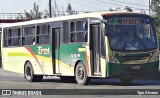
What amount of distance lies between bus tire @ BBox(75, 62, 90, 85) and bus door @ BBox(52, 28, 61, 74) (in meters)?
1.82

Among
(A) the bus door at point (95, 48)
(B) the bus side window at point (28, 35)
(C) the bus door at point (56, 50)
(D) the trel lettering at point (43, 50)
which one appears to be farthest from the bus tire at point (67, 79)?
(A) the bus door at point (95, 48)

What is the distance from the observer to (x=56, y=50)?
80.0 feet

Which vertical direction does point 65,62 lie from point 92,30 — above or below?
below

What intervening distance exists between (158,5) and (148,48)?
77968mm

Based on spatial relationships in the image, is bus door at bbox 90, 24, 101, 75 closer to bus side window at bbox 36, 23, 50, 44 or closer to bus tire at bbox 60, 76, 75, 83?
bus side window at bbox 36, 23, 50, 44

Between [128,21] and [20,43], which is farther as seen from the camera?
[20,43]

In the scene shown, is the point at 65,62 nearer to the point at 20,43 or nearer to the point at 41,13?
the point at 20,43

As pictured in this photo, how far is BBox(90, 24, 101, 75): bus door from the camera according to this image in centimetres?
2143

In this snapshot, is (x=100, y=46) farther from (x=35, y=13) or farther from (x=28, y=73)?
(x=35, y=13)

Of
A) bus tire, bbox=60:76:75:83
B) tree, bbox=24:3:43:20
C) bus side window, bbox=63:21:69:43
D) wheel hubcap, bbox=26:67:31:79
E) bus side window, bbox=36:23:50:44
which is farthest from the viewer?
tree, bbox=24:3:43:20

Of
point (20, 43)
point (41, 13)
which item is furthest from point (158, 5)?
point (20, 43)

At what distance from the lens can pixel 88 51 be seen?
2178 cm

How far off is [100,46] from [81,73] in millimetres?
1729

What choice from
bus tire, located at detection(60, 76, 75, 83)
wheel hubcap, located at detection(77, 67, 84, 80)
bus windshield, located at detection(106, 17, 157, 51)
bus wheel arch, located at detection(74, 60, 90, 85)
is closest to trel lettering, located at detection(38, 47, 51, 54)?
bus tire, located at detection(60, 76, 75, 83)
